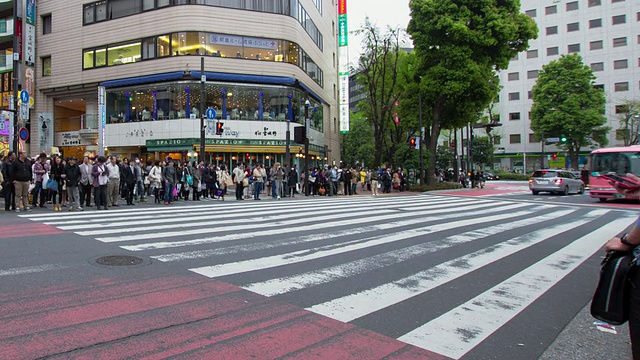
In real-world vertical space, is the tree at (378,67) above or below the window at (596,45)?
below

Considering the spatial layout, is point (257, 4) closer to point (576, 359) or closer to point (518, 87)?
point (576, 359)

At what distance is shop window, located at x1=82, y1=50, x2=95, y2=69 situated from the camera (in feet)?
101

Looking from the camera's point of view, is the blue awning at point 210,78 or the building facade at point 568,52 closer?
the blue awning at point 210,78

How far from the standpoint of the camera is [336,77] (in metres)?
46.8

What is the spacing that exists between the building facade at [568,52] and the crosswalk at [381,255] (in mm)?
50451

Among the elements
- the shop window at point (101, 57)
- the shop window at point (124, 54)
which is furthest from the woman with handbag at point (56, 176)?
the shop window at point (101, 57)

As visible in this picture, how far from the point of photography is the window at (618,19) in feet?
176

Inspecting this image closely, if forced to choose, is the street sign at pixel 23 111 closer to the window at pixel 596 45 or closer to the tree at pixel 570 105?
the tree at pixel 570 105

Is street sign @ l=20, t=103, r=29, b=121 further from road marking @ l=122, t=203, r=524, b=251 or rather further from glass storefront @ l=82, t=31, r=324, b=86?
road marking @ l=122, t=203, r=524, b=251

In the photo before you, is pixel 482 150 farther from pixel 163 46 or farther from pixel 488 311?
pixel 488 311

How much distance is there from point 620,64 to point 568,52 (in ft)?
22.5

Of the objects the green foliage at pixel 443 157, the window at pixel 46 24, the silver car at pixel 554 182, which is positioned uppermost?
the window at pixel 46 24

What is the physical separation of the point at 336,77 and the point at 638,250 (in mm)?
46076

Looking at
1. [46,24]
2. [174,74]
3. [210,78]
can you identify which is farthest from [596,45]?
[46,24]
